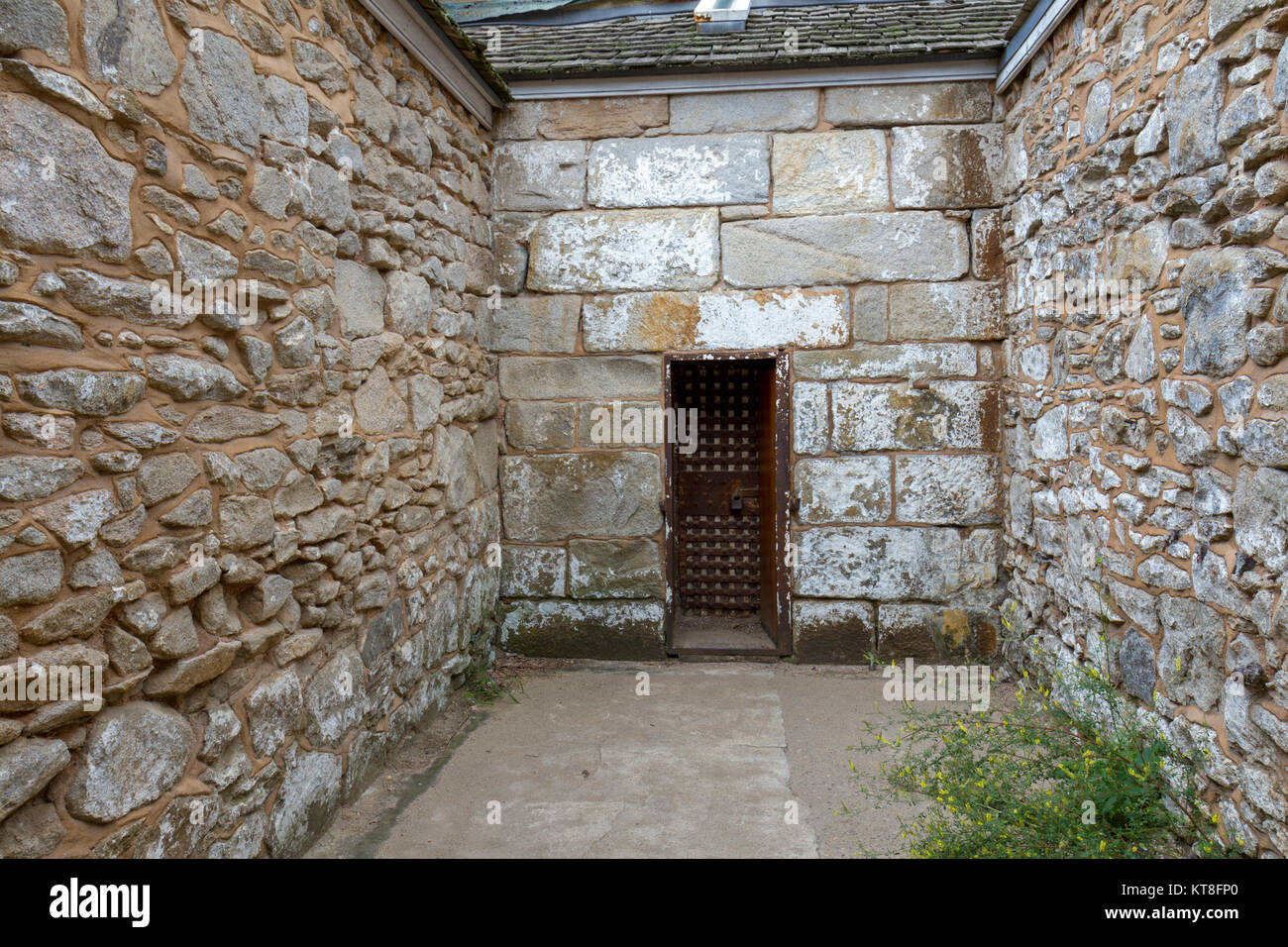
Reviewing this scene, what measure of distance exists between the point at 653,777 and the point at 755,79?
3590 millimetres

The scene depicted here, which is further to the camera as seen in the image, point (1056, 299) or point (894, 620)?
point (894, 620)

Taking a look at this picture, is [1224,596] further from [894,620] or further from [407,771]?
[407,771]

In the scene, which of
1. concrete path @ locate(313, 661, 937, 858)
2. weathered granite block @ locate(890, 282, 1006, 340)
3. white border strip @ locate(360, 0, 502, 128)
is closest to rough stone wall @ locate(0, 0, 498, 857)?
white border strip @ locate(360, 0, 502, 128)

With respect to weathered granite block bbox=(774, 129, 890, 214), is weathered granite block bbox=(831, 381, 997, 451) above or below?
below

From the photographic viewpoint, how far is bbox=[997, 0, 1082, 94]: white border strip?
360 centimetres

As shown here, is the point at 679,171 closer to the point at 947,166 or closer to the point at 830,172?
the point at 830,172

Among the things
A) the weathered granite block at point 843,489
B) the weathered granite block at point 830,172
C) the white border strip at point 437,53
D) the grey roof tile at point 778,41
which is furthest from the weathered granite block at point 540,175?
the weathered granite block at point 843,489

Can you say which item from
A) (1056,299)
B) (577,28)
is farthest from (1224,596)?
(577,28)

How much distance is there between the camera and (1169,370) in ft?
9.12

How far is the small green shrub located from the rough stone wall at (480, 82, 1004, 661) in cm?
147

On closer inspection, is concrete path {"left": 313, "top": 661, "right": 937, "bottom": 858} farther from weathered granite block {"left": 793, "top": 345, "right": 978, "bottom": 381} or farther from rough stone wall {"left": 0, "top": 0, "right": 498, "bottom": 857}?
weathered granite block {"left": 793, "top": 345, "right": 978, "bottom": 381}

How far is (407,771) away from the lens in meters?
3.46

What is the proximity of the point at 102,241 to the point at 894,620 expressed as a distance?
156 inches

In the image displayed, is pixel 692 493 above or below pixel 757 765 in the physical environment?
above
